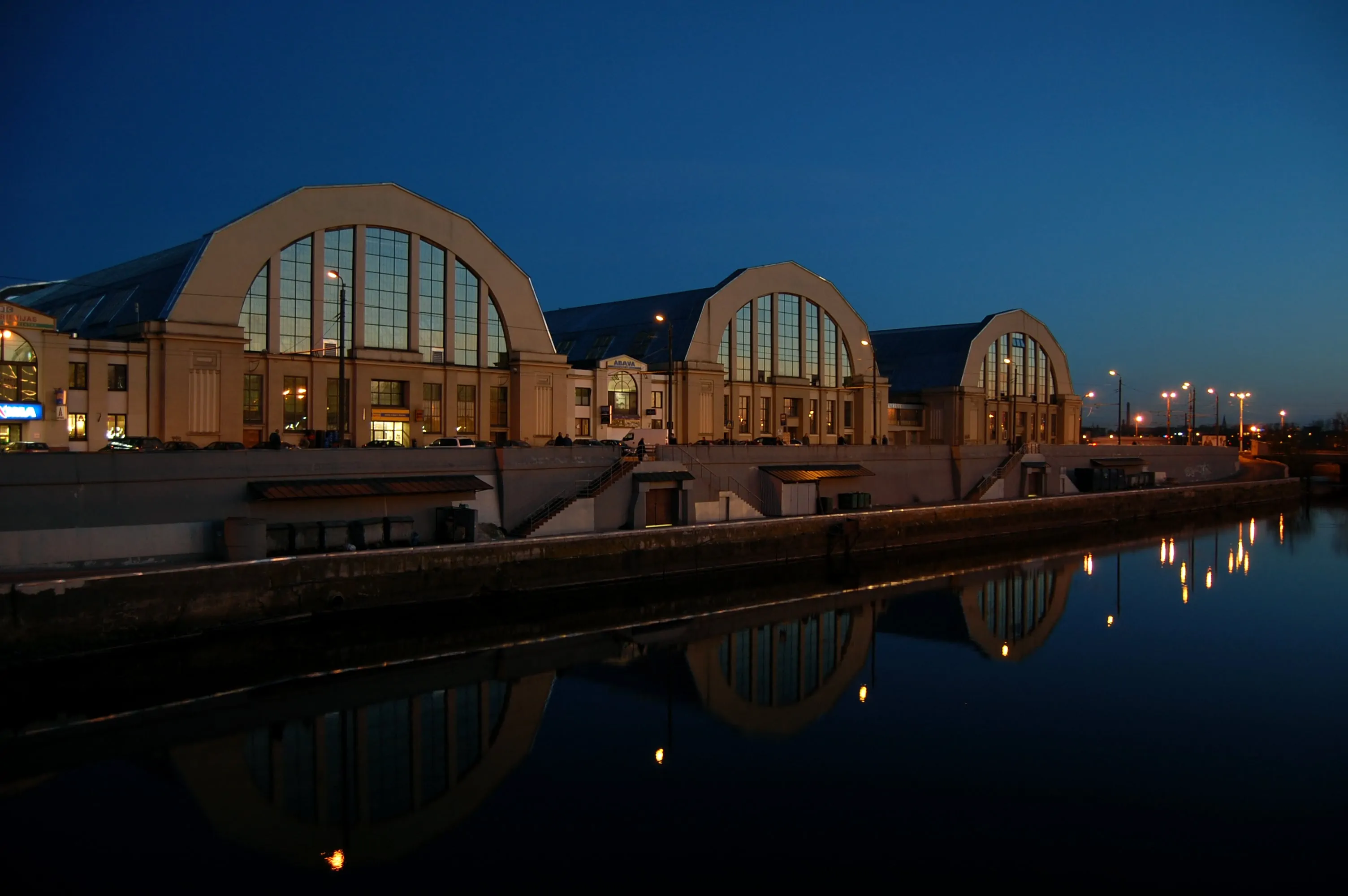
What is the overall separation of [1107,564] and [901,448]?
10172 millimetres

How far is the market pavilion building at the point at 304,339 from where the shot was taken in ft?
99.9

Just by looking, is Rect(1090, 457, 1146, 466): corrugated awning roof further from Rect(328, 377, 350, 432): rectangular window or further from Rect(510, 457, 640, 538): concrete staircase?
Rect(328, 377, 350, 432): rectangular window

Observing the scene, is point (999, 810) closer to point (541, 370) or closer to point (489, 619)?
point (489, 619)

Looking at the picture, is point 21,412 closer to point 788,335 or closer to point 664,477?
point 664,477

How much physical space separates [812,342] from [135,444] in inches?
1351

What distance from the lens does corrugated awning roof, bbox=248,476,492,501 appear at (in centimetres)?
2531

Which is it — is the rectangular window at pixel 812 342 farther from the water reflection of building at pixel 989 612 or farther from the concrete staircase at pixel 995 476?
the water reflection of building at pixel 989 612

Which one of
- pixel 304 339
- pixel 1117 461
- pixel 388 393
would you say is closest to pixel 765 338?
pixel 388 393

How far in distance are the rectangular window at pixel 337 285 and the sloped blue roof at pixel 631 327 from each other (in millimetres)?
11911

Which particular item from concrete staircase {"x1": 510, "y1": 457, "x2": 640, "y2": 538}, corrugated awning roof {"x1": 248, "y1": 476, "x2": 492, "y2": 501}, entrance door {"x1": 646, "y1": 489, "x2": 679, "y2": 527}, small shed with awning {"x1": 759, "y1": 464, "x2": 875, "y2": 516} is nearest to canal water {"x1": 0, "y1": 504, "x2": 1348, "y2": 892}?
concrete staircase {"x1": 510, "y1": 457, "x2": 640, "y2": 538}

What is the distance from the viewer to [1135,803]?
47.2 ft

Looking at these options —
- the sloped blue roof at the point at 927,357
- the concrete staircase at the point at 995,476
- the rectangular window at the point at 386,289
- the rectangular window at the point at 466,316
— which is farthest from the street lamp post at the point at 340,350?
the sloped blue roof at the point at 927,357

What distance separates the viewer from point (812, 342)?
53094 millimetres

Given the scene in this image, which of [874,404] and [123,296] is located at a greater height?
[123,296]
